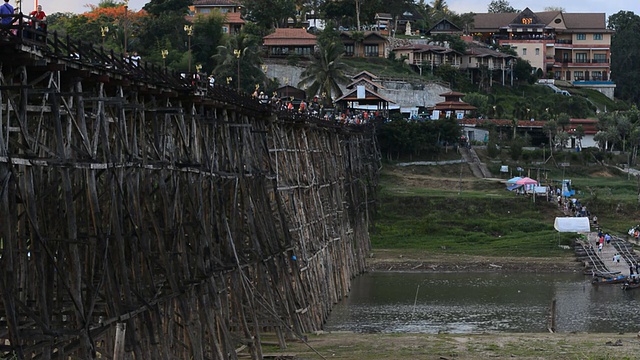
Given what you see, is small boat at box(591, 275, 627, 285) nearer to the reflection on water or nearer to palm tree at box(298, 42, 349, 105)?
the reflection on water

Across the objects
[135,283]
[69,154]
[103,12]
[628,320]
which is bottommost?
[628,320]

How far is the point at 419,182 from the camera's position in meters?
91.9

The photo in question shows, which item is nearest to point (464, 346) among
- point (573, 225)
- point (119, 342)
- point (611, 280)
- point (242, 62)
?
point (119, 342)

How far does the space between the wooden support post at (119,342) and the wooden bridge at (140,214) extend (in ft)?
0.09

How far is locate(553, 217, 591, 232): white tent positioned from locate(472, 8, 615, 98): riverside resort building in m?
78.3

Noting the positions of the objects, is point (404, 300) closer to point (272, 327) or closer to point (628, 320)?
point (628, 320)

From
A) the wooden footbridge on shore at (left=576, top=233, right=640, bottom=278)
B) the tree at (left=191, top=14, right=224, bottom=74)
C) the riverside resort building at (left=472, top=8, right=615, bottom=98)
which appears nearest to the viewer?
the wooden footbridge on shore at (left=576, top=233, right=640, bottom=278)

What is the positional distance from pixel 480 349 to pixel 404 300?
59.0 ft

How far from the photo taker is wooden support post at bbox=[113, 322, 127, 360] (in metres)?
25.8

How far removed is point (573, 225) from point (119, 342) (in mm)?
52804

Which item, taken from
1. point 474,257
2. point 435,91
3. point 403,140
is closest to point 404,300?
point 474,257

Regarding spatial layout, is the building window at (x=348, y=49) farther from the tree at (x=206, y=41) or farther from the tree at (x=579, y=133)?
the tree at (x=579, y=133)

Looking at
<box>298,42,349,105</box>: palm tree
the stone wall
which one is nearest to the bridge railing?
<box>298,42,349,105</box>: palm tree

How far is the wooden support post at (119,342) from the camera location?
25750mm
